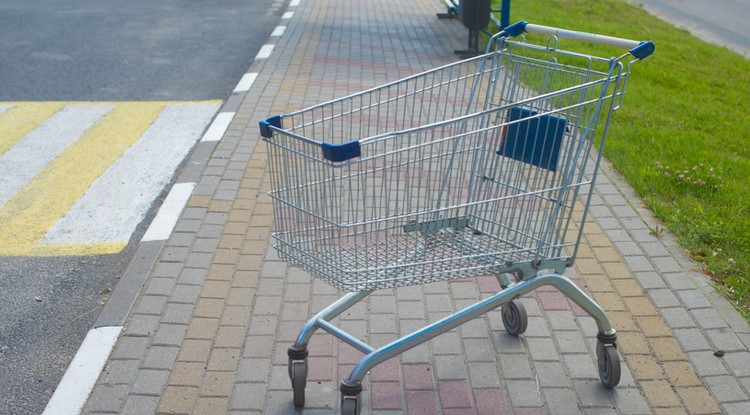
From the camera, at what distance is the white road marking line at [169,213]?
5.07 m

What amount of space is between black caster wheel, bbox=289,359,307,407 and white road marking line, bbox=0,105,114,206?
3.46m

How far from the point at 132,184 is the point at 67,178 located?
1.94 ft

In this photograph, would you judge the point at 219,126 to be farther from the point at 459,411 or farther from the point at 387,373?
the point at 459,411

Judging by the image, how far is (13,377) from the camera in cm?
368

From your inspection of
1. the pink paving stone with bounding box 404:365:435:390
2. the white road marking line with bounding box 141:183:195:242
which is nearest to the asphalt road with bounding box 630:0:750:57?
the white road marking line with bounding box 141:183:195:242

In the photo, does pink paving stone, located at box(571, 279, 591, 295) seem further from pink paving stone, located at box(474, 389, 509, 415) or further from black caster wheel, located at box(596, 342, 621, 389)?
pink paving stone, located at box(474, 389, 509, 415)

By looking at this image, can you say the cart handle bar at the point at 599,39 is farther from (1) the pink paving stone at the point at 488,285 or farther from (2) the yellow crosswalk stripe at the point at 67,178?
(2) the yellow crosswalk stripe at the point at 67,178

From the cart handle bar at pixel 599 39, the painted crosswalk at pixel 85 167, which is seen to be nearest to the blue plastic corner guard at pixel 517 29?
the cart handle bar at pixel 599 39

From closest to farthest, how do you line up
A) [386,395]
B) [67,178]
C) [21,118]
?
[386,395] < [67,178] < [21,118]

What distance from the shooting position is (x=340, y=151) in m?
2.73

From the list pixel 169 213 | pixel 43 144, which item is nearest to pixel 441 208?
pixel 169 213

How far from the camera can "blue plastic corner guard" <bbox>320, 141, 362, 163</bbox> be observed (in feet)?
8.94

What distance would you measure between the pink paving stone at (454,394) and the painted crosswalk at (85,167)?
8.38 ft

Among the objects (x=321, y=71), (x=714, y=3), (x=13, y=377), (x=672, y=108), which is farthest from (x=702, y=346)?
(x=714, y=3)
